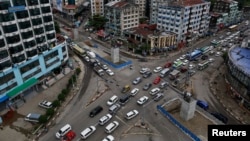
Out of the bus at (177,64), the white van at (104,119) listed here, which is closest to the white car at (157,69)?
the bus at (177,64)

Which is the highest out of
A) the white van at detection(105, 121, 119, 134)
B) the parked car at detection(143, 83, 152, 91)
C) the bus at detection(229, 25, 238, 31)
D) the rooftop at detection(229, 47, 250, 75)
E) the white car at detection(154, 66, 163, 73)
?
the bus at detection(229, 25, 238, 31)

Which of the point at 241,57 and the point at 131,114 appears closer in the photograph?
the point at 131,114

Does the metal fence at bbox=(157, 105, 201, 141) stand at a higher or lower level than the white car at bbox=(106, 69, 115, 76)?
lower

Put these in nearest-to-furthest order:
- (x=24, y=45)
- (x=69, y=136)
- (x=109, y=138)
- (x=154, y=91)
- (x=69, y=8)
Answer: (x=109, y=138)
(x=69, y=136)
(x=24, y=45)
(x=154, y=91)
(x=69, y=8)

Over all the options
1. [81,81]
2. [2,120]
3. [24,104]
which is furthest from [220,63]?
[2,120]

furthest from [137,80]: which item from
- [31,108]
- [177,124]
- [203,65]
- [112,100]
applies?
[31,108]

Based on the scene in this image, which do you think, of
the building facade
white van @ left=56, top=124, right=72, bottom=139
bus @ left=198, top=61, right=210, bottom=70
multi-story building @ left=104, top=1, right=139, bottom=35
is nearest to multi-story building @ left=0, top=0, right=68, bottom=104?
white van @ left=56, top=124, right=72, bottom=139

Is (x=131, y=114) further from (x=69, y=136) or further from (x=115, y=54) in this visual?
(x=115, y=54)

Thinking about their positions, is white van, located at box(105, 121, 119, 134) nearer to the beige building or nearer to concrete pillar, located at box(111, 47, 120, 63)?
concrete pillar, located at box(111, 47, 120, 63)
